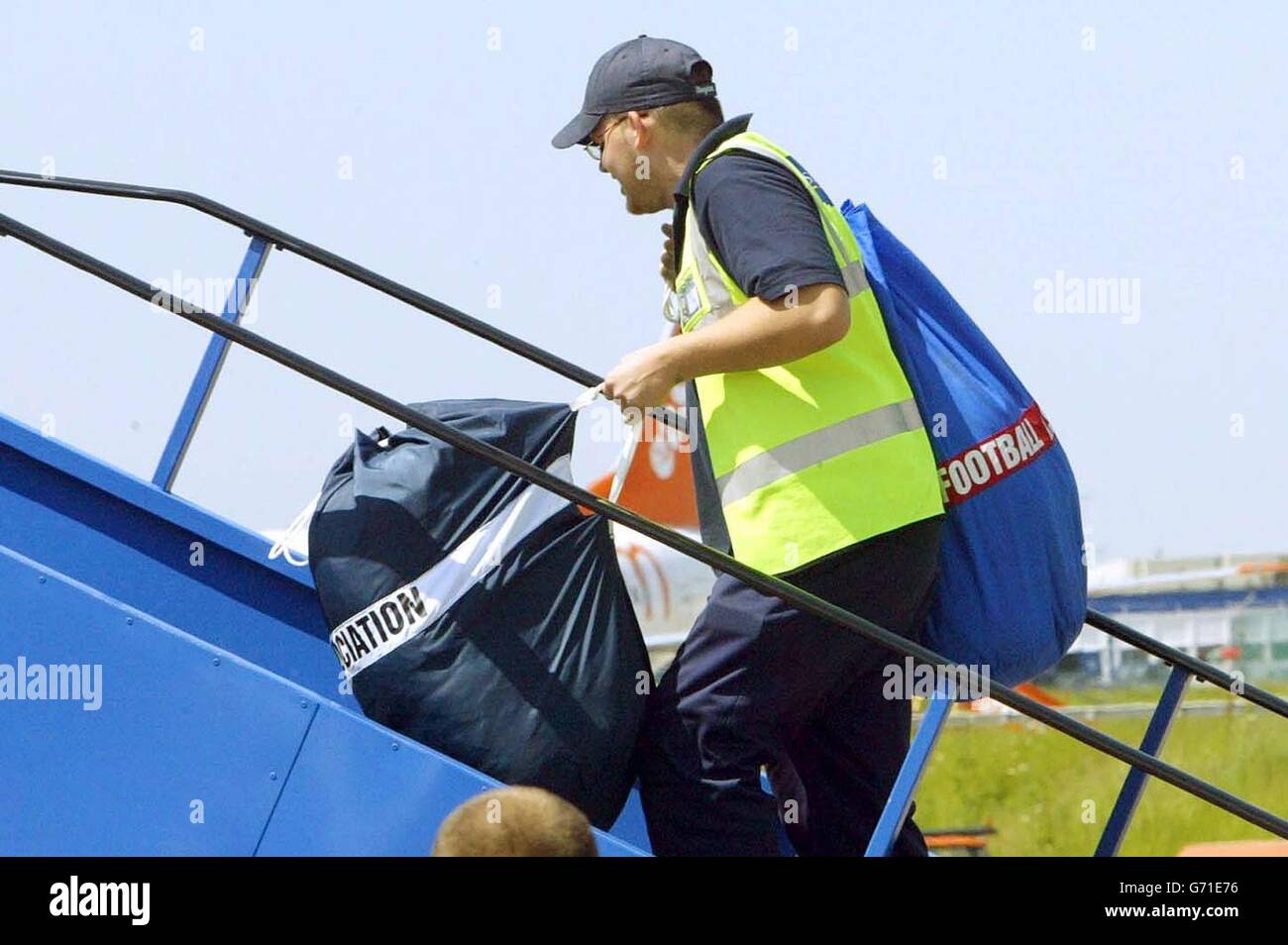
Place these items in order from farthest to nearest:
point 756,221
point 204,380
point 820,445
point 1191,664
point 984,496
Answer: point 204,380 → point 1191,664 → point 984,496 → point 820,445 → point 756,221

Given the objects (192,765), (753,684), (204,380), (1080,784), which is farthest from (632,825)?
(1080,784)

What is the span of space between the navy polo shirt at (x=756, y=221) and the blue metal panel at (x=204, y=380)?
1072 millimetres

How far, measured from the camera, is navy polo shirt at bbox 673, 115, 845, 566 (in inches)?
137

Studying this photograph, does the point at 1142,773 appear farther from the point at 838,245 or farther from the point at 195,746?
the point at 195,746

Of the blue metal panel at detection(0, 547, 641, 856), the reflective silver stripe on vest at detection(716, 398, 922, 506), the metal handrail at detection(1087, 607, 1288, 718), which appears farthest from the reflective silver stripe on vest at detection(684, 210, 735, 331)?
the metal handrail at detection(1087, 607, 1288, 718)

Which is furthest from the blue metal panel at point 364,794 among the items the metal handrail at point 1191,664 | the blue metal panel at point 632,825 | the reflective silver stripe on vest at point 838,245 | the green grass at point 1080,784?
the green grass at point 1080,784

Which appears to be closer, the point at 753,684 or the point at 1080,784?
the point at 753,684

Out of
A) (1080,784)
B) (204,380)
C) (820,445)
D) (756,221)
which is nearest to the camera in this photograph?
(756,221)

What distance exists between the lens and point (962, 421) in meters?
3.77

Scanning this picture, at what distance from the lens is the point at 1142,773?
3869 mm

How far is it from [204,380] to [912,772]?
5.76 feet

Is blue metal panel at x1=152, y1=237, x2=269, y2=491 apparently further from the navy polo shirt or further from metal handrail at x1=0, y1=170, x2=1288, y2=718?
the navy polo shirt
